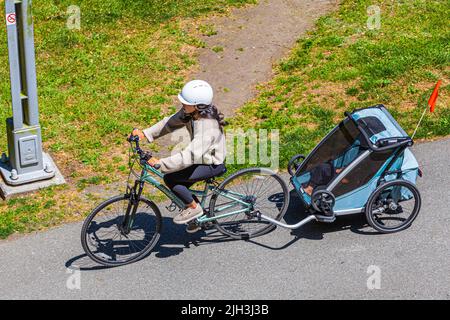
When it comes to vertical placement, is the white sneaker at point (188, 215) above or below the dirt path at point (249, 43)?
below

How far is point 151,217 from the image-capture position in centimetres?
748

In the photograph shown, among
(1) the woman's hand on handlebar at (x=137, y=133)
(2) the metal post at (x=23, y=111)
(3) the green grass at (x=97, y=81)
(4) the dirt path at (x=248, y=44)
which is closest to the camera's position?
(1) the woman's hand on handlebar at (x=137, y=133)

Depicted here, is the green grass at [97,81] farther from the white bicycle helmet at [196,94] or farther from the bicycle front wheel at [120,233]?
the white bicycle helmet at [196,94]

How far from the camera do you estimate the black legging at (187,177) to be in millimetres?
7000

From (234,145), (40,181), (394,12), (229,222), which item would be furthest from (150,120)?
(394,12)

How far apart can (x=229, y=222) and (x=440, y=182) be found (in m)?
2.52

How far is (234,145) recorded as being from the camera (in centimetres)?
927

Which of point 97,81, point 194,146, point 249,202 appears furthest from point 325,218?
point 97,81

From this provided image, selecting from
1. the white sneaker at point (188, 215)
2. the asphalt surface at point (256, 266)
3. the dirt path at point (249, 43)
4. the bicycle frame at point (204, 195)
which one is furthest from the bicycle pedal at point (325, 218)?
the dirt path at point (249, 43)

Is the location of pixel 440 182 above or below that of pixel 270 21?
below

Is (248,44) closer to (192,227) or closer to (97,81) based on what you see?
(97,81)

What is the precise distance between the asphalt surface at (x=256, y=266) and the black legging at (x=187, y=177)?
0.69 m

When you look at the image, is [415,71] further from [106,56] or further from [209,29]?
[106,56]

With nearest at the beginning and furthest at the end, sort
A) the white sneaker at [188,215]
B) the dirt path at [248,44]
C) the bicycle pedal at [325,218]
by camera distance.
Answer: the white sneaker at [188,215] < the bicycle pedal at [325,218] < the dirt path at [248,44]
